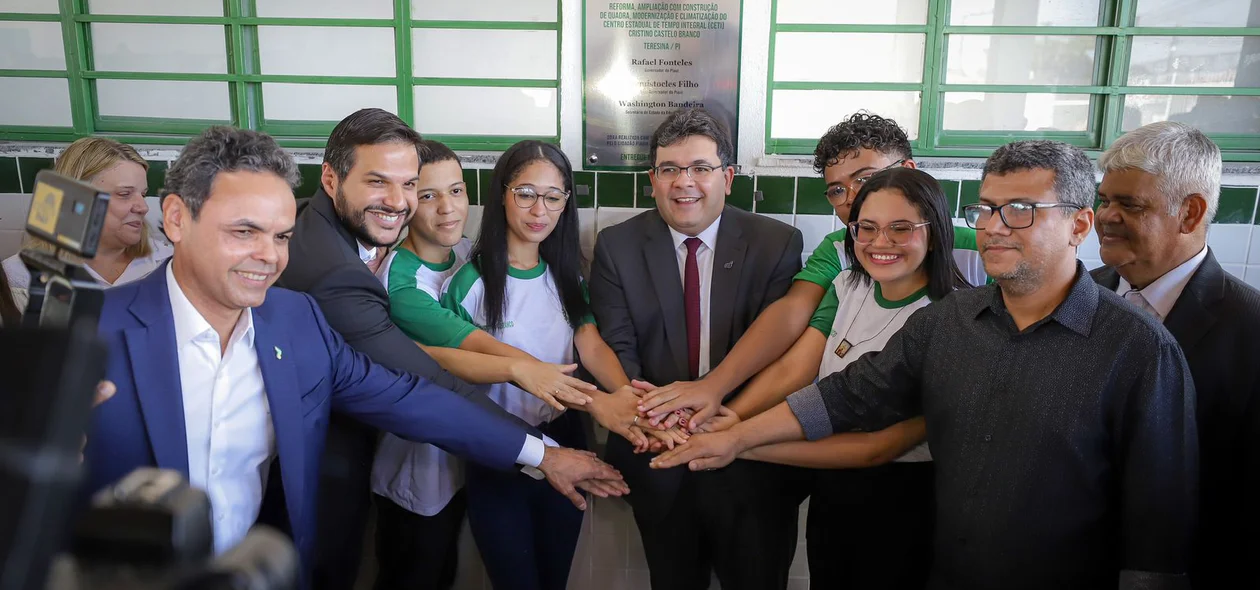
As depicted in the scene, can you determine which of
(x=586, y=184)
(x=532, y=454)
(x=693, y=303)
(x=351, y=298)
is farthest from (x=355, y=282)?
(x=586, y=184)

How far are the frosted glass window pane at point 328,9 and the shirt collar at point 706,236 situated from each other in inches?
62.7

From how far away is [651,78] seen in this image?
3.10 m

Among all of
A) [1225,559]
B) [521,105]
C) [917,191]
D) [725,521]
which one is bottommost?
Answer: [725,521]

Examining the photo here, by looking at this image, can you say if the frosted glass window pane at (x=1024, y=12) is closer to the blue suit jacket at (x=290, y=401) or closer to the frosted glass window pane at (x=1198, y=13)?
the frosted glass window pane at (x=1198, y=13)

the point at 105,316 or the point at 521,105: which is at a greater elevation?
the point at 521,105

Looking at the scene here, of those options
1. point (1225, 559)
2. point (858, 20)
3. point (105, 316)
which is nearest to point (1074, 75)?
point (858, 20)

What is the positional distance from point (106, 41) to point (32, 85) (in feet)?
1.29

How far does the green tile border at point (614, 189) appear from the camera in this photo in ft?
10.4

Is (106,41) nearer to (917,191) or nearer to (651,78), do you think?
(651,78)

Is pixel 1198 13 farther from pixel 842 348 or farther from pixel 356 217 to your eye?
pixel 356 217

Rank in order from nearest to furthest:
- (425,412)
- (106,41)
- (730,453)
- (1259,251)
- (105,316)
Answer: (105,316), (425,412), (730,453), (1259,251), (106,41)

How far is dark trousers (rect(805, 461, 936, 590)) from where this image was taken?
2100mm

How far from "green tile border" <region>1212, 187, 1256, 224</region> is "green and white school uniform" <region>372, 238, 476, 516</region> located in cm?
297

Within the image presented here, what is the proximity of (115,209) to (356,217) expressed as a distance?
3.23 ft
